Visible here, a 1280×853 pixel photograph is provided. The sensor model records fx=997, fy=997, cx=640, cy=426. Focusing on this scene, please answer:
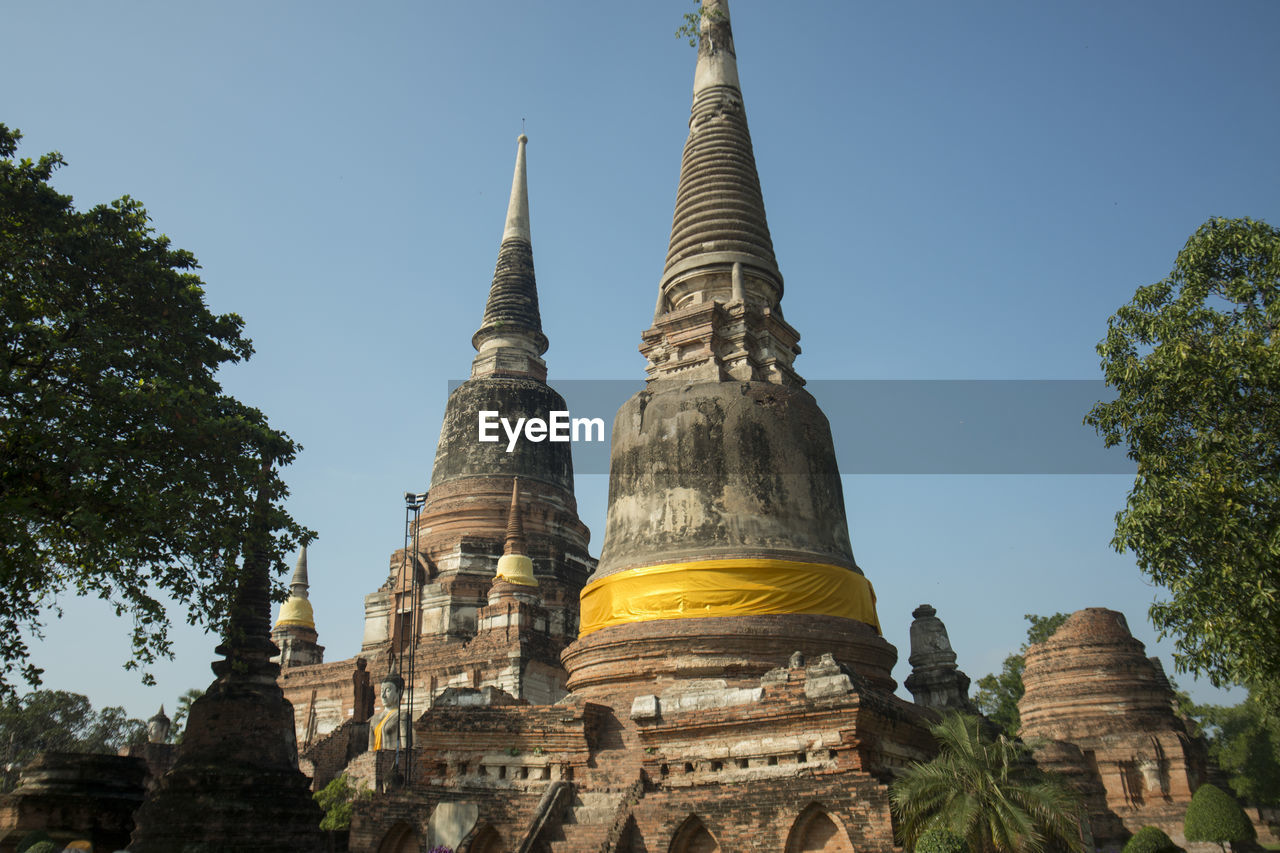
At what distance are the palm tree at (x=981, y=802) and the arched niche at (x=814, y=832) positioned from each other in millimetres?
809

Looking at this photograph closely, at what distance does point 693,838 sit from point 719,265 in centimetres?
1069

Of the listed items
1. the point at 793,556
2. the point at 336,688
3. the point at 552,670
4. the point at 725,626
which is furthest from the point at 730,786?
the point at 336,688

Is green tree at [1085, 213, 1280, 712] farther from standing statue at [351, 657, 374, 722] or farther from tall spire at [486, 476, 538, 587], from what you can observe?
standing statue at [351, 657, 374, 722]

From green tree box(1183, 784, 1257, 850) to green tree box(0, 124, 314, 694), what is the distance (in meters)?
18.3

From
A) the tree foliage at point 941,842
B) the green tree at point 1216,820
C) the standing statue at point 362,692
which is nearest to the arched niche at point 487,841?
the tree foliage at point 941,842

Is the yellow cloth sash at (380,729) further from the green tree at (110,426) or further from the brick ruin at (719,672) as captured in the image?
the green tree at (110,426)

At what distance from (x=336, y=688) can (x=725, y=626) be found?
62.1 feet

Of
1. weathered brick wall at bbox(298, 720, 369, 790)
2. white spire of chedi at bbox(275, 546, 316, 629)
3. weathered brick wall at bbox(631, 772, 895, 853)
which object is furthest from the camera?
white spire of chedi at bbox(275, 546, 316, 629)

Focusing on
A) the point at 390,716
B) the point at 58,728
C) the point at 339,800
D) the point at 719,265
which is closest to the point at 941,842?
the point at 719,265

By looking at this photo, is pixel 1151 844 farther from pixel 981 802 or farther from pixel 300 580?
pixel 300 580

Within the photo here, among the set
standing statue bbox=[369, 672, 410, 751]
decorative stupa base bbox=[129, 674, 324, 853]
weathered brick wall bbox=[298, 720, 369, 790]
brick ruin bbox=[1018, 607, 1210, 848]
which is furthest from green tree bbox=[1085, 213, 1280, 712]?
weathered brick wall bbox=[298, 720, 369, 790]

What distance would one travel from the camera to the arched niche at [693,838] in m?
12.2

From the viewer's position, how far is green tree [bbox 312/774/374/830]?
20469mm

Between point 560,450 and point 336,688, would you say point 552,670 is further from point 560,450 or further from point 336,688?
point 560,450
